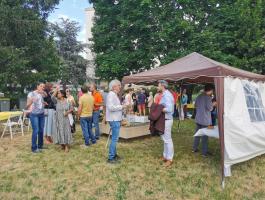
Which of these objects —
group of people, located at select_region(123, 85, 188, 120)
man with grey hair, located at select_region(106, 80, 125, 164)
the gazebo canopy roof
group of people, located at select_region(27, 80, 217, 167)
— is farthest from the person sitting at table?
group of people, located at select_region(123, 85, 188, 120)

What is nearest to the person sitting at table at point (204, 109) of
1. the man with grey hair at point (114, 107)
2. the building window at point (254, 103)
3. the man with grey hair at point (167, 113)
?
the building window at point (254, 103)

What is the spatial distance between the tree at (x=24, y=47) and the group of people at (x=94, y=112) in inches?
413

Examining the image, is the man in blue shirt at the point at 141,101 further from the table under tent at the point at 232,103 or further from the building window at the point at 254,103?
the building window at the point at 254,103

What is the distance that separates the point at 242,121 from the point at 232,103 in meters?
0.52

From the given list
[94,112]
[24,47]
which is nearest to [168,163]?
[94,112]

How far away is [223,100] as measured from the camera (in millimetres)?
5539

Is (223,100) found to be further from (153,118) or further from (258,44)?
(258,44)

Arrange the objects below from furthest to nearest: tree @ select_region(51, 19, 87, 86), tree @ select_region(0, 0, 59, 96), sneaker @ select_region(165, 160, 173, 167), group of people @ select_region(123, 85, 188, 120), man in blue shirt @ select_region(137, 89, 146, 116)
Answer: tree @ select_region(51, 19, 87, 86) < tree @ select_region(0, 0, 59, 96) < man in blue shirt @ select_region(137, 89, 146, 116) < group of people @ select_region(123, 85, 188, 120) < sneaker @ select_region(165, 160, 173, 167)

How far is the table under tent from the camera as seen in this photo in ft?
18.3

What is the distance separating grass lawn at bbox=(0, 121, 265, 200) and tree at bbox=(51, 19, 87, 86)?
2097cm

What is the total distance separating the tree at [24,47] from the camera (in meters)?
17.6

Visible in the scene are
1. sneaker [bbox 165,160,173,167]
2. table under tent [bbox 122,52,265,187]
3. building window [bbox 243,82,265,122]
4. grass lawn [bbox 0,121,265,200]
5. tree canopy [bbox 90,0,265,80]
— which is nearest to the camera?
grass lawn [bbox 0,121,265,200]

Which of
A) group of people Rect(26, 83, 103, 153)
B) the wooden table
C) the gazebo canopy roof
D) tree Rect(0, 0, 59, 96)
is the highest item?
tree Rect(0, 0, 59, 96)

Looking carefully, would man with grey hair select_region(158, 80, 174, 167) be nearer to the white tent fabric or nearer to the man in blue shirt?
the white tent fabric
